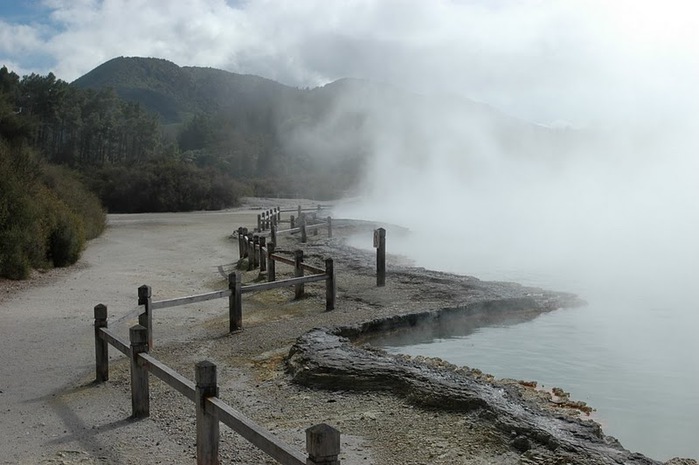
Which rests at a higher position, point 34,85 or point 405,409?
point 34,85

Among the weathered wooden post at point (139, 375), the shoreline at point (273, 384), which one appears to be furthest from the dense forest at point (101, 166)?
the weathered wooden post at point (139, 375)

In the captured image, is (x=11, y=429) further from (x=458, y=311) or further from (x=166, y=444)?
(x=458, y=311)

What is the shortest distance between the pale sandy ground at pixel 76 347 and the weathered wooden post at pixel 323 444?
2.25 m

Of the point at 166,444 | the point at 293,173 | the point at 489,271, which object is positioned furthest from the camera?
the point at 293,173

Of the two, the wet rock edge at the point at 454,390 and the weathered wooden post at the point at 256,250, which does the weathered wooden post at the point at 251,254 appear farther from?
the wet rock edge at the point at 454,390

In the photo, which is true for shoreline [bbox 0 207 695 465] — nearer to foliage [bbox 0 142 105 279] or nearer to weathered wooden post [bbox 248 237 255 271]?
weathered wooden post [bbox 248 237 255 271]

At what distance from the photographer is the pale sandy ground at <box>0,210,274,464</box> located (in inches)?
228

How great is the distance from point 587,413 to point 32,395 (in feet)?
18.2

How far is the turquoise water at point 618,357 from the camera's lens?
721 centimetres

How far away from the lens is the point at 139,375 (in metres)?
6.32

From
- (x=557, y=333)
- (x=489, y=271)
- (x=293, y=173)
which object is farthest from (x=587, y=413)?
(x=293, y=173)

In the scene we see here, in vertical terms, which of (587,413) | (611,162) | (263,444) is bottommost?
(587,413)

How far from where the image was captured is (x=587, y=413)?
7.32 meters

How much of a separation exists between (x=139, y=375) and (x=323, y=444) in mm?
3373
